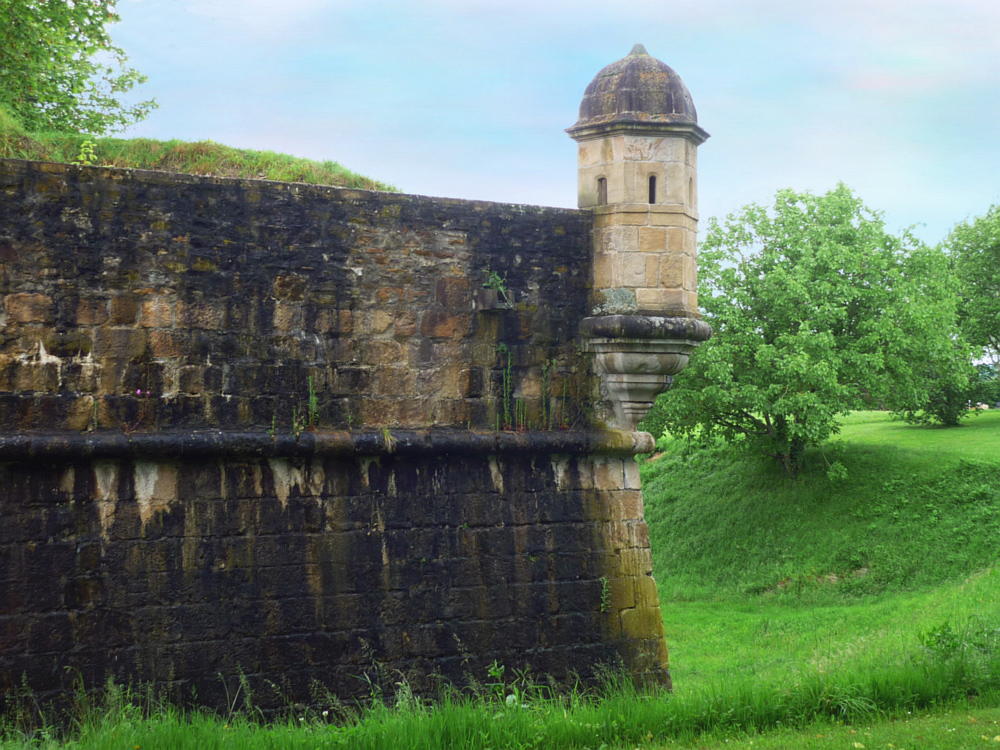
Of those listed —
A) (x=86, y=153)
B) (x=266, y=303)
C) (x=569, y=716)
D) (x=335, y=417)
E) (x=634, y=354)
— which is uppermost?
(x=86, y=153)

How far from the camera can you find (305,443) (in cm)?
643

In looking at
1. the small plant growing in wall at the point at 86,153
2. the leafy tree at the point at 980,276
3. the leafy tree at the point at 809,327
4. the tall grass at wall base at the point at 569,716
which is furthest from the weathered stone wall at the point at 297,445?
the leafy tree at the point at 980,276

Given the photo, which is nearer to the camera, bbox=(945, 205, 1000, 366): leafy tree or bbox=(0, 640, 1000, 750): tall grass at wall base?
bbox=(0, 640, 1000, 750): tall grass at wall base

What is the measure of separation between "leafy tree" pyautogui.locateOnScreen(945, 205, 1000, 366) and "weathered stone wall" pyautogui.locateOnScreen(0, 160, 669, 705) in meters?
20.8

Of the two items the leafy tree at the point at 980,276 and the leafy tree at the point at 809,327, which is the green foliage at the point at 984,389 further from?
the leafy tree at the point at 809,327

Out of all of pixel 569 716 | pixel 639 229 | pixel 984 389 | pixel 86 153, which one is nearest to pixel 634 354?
pixel 639 229

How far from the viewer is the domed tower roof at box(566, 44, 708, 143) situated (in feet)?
24.2

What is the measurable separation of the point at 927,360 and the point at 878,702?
526 inches

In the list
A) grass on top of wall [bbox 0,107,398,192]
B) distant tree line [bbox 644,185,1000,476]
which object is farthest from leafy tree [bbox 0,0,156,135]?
distant tree line [bbox 644,185,1000,476]

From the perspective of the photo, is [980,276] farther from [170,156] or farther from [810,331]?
[170,156]

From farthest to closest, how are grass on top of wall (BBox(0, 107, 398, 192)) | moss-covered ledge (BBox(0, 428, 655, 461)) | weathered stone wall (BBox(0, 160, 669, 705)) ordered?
grass on top of wall (BBox(0, 107, 398, 192)), weathered stone wall (BBox(0, 160, 669, 705)), moss-covered ledge (BBox(0, 428, 655, 461))

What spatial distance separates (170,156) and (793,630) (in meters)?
11.2

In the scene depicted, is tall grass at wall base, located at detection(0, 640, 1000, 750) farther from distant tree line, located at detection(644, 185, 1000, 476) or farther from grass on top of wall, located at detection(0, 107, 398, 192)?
distant tree line, located at detection(644, 185, 1000, 476)

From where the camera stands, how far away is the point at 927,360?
18.3 m
